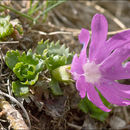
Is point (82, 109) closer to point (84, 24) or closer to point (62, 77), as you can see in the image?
point (62, 77)

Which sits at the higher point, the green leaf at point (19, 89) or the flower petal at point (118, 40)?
the flower petal at point (118, 40)

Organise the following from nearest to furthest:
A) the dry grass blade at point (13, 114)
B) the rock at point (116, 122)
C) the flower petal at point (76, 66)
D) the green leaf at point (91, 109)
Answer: the dry grass blade at point (13, 114)
the flower petal at point (76, 66)
the green leaf at point (91, 109)
the rock at point (116, 122)

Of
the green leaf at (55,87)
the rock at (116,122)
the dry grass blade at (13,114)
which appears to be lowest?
the rock at (116,122)

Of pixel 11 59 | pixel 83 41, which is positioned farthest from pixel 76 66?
pixel 11 59

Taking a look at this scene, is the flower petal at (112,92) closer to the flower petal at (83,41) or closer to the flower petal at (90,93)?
the flower petal at (90,93)

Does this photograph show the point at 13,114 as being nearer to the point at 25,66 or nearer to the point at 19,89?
the point at 19,89

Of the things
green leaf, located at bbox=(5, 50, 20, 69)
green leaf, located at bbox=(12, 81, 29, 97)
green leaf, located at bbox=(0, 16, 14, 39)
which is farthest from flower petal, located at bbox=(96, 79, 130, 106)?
green leaf, located at bbox=(0, 16, 14, 39)

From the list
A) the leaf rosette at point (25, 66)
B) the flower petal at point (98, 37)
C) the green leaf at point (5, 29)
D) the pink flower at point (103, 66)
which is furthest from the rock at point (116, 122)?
the green leaf at point (5, 29)
